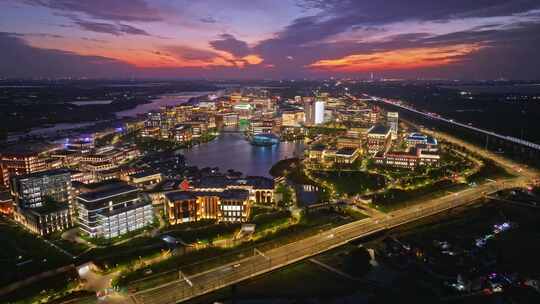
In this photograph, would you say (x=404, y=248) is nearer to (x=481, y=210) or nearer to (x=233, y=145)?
(x=481, y=210)

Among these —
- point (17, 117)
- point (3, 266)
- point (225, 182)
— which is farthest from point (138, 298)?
point (17, 117)

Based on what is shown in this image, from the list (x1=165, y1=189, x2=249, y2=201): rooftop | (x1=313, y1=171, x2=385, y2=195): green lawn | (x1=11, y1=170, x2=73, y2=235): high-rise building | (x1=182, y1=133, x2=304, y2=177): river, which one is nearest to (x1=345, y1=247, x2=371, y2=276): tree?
(x1=165, y1=189, x2=249, y2=201): rooftop

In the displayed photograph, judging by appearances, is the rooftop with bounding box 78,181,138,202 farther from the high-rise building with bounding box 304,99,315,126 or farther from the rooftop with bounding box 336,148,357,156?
the high-rise building with bounding box 304,99,315,126

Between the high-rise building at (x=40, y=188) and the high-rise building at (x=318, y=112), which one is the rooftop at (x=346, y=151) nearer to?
the high-rise building at (x=318, y=112)

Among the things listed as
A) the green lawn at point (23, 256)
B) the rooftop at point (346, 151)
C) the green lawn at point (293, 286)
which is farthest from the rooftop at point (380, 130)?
the green lawn at point (23, 256)

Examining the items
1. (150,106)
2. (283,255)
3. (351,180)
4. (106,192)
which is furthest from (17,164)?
(150,106)
